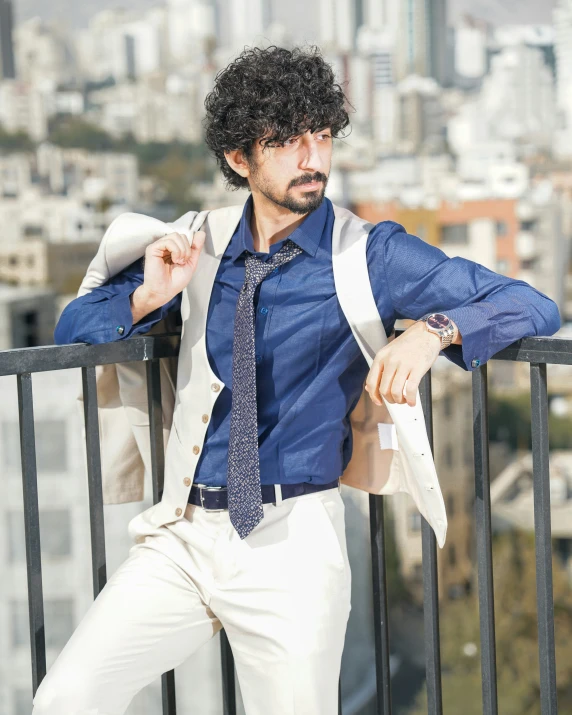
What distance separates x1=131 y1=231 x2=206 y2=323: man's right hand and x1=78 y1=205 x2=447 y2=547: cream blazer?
0.04 m

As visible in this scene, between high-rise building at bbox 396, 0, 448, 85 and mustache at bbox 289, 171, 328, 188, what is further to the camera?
high-rise building at bbox 396, 0, 448, 85

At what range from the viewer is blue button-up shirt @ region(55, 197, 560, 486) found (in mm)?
1713

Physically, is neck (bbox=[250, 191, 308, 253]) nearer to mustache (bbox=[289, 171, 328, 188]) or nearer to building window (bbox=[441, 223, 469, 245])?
mustache (bbox=[289, 171, 328, 188])

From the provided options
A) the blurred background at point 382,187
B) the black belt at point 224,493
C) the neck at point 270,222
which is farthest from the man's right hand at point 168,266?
the blurred background at point 382,187

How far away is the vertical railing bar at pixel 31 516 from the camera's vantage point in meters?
→ 1.73

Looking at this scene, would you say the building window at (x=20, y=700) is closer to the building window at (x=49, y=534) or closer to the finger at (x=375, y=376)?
the building window at (x=49, y=534)

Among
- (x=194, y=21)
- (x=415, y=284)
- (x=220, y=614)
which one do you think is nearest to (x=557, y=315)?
(x=415, y=284)

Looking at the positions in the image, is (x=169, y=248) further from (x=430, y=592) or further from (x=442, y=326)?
(x=430, y=592)

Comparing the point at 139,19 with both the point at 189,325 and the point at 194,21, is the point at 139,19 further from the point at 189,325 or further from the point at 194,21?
the point at 189,325

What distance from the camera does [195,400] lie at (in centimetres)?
180

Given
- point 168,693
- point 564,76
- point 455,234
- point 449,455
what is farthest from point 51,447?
point 564,76

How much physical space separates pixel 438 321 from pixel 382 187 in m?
61.7

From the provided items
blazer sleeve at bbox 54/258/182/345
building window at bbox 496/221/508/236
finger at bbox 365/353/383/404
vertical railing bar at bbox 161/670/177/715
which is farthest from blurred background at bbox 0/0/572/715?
finger at bbox 365/353/383/404

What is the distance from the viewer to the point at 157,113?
67500 millimetres
